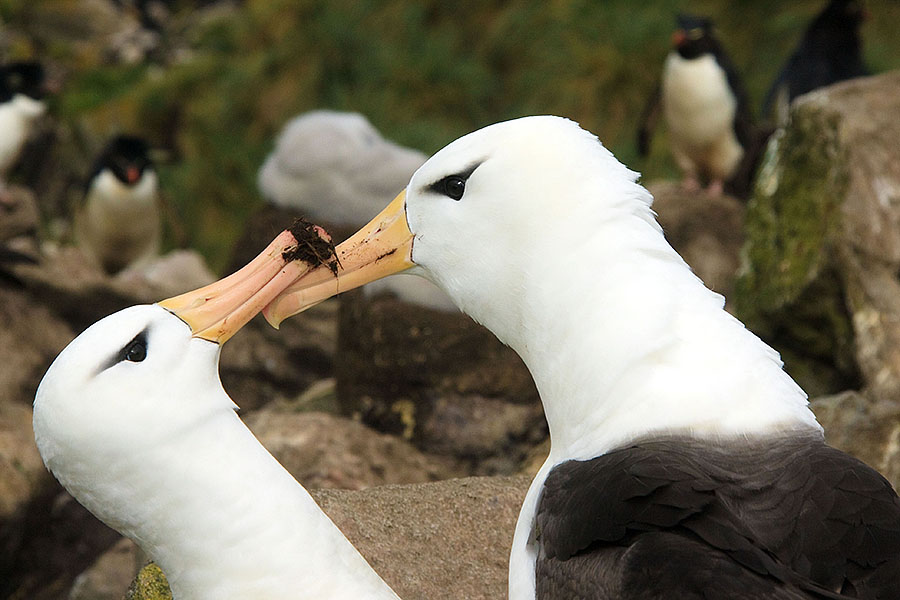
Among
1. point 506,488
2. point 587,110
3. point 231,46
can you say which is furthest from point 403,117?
point 506,488

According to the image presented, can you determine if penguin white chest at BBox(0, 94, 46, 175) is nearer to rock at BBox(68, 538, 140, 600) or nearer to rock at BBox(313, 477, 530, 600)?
rock at BBox(68, 538, 140, 600)

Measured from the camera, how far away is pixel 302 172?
24.6 feet

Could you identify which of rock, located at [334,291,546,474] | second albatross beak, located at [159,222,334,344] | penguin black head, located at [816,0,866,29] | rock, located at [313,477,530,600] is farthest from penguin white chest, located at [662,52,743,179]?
second albatross beak, located at [159,222,334,344]

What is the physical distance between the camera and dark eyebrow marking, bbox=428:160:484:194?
254 centimetres

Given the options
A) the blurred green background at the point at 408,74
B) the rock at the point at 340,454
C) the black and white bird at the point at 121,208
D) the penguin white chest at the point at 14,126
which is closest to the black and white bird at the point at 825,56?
the blurred green background at the point at 408,74

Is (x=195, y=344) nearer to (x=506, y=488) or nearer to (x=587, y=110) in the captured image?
(x=506, y=488)

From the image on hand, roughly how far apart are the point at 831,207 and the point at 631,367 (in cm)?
282

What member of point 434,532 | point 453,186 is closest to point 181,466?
point 453,186

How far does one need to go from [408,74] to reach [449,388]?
8409mm

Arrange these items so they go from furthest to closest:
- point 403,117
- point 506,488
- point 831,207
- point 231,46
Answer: point 231,46 < point 403,117 < point 831,207 < point 506,488

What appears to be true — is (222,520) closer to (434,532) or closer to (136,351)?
(136,351)

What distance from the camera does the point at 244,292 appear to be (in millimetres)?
2541

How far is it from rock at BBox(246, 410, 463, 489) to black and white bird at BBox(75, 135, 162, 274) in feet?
20.6

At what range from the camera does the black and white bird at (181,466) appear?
2.22 meters
